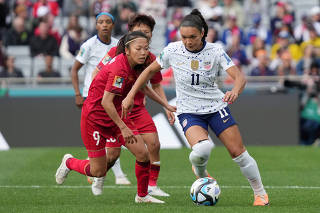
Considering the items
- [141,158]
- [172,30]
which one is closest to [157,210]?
[141,158]

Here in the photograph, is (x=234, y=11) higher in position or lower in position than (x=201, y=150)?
lower

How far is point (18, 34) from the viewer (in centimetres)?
2053

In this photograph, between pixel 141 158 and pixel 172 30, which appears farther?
pixel 172 30

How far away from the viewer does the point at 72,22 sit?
2005cm

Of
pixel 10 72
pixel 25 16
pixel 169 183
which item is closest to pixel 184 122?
pixel 169 183

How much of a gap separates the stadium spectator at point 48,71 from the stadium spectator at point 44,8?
2747 mm

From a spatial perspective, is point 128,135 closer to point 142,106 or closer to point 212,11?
point 142,106

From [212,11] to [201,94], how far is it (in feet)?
39.7

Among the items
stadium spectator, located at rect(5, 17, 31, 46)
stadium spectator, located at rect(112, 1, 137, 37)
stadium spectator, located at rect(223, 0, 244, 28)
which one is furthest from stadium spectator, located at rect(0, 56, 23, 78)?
stadium spectator, located at rect(223, 0, 244, 28)

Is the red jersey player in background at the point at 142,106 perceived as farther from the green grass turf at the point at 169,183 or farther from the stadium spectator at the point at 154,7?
the stadium spectator at the point at 154,7

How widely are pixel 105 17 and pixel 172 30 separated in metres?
9.69

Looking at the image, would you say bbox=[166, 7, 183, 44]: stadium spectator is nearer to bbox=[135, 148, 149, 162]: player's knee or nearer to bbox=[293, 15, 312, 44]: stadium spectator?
bbox=[293, 15, 312, 44]: stadium spectator

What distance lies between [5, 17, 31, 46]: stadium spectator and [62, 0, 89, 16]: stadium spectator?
67.7 inches

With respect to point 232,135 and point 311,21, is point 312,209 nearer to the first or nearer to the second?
point 232,135
